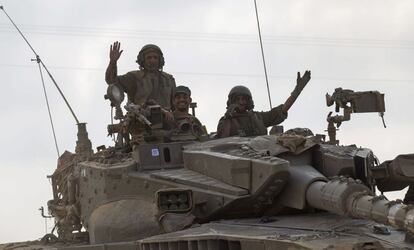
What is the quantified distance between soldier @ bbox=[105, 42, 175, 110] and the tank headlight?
5123mm

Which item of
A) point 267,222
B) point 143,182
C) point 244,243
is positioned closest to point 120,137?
point 143,182

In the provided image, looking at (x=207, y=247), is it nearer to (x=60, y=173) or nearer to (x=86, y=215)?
(x=86, y=215)

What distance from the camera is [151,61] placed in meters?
15.2

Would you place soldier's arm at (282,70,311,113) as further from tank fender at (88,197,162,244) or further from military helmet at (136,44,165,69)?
tank fender at (88,197,162,244)

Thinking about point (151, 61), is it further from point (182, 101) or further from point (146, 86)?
point (182, 101)

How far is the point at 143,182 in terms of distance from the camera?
11.1 meters

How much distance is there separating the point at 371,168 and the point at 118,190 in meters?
3.96

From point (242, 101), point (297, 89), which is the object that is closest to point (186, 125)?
point (242, 101)

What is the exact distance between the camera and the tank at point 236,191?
25.3 feet

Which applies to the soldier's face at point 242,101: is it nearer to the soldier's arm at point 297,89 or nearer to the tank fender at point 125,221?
the soldier's arm at point 297,89

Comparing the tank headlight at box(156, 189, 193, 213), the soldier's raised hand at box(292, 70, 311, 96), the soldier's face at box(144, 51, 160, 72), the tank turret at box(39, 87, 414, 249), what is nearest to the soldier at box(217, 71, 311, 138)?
the tank turret at box(39, 87, 414, 249)

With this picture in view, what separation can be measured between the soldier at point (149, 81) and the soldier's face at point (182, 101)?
1.36 m

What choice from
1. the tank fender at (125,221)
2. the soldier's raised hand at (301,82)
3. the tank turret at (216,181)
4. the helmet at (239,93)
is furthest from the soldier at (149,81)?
the tank fender at (125,221)

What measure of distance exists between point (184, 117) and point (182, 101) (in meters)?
0.44
